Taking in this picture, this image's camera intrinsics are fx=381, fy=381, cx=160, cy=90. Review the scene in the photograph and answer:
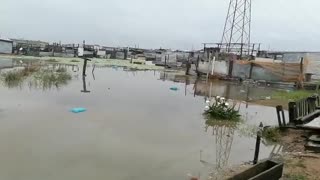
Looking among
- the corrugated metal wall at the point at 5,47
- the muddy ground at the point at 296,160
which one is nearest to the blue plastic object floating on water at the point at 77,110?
the muddy ground at the point at 296,160

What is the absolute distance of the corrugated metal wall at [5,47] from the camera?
56544 millimetres

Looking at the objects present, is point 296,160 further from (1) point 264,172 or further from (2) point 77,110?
(2) point 77,110

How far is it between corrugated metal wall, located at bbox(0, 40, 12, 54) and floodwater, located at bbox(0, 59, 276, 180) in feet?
148

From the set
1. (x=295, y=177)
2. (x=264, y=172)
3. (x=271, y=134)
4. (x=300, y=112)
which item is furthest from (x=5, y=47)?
(x=264, y=172)

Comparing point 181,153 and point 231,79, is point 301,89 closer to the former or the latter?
point 231,79

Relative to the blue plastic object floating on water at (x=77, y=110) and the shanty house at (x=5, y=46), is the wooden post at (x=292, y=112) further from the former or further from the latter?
the shanty house at (x=5, y=46)

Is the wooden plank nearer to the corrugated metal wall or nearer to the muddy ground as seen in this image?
the muddy ground

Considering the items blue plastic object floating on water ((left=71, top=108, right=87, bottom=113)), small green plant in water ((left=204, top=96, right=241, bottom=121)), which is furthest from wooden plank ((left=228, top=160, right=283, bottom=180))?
blue plastic object floating on water ((left=71, top=108, right=87, bottom=113))

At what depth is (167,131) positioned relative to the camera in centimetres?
1063

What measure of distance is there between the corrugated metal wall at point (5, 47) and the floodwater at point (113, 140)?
1776 inches

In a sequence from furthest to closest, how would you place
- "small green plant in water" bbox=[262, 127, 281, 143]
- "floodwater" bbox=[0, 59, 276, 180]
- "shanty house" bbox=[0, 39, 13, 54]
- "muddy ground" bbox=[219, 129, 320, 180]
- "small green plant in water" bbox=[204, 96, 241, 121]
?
"shanty house" bbox=[0, 39, 13, 54], "small green plant in water" bbox=[204, 96, 241, 121], "small green plant in water" bbox=[262, 127, 281, 143], "floodwater" bbox=[0, 59, 276, 180], "muddy ground" bbox=[219, 129, 320, 180]

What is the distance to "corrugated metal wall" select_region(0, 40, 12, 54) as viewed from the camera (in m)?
56.5

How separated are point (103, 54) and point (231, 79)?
47.2 meters

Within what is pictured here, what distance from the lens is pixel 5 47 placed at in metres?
57.4
